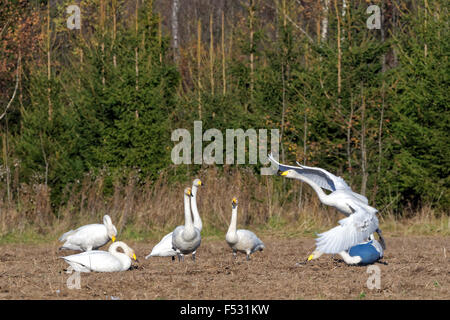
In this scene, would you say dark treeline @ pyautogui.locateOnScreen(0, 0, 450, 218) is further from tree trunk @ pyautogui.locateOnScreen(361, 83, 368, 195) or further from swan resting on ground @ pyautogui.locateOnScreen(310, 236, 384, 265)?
swan resting on ground @ pyautogui.locateOnScreen(310, 236, 384, 265)

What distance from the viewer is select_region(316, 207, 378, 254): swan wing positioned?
845 centimetres

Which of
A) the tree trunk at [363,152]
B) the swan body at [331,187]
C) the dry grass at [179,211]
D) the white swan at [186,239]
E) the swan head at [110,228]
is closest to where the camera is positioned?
the swan body at [331,187]

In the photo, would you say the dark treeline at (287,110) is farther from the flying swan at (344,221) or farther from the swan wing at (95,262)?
the swan wing at (95,262)

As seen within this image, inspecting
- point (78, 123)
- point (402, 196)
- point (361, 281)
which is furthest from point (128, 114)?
point (361, 281)

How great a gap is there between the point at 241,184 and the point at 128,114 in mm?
3288

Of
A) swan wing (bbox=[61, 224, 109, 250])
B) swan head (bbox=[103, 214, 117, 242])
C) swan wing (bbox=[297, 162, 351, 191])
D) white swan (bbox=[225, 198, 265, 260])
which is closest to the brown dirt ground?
white swan (bbox=[225, 198, 265, 260])

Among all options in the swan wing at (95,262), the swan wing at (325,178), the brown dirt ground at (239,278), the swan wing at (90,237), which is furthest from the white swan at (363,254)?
the swan wing at (90,237)

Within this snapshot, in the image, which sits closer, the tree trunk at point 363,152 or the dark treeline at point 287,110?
the tree trunk at point 363,152

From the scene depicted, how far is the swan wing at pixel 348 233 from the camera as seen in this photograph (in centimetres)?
845

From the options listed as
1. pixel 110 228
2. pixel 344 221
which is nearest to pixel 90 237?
pixel 110 228

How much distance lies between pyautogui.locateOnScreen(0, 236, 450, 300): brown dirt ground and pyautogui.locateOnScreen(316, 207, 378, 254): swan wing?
1.33 feet

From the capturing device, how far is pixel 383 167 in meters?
16.8

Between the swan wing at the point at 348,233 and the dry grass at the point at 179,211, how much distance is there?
5.97 metres

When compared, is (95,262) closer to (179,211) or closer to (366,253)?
(366,253)
